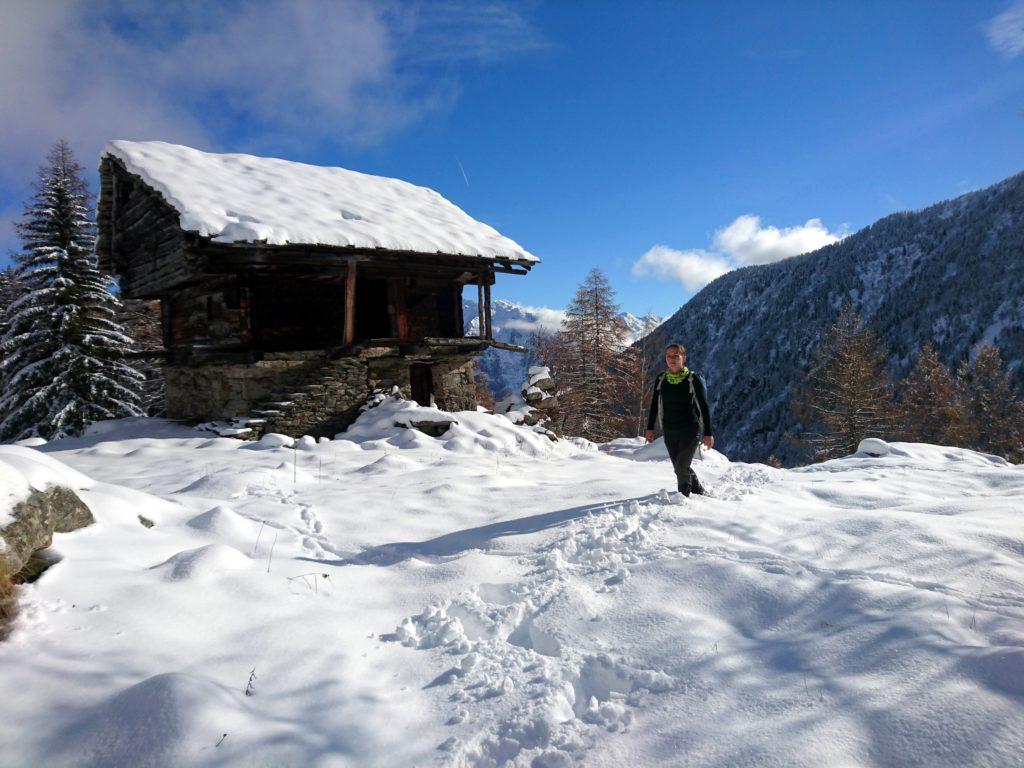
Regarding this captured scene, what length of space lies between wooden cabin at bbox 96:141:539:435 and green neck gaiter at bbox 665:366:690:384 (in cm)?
831

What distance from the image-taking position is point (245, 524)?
170 inches

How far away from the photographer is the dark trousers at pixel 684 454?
17.7 ft

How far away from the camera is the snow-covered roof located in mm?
10742

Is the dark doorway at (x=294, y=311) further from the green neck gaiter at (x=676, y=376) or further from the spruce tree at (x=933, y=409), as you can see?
the spruce tree at (x=933, y=409)

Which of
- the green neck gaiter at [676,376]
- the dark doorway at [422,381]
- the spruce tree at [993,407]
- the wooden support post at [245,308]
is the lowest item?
the spruce tree at [993,407]

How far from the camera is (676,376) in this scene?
5.58 metres

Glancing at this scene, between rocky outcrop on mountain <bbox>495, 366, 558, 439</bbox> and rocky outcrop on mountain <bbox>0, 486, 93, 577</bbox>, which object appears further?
rocky outcrop on mountain <bbox>495, 366, 558, 439</bbox>

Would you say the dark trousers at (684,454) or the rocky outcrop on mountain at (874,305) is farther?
the rocky outcrop on mountain at (874,305)

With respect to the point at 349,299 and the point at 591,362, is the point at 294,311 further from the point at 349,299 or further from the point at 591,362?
the point at 591,362

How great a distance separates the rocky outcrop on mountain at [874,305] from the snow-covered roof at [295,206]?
6670cm

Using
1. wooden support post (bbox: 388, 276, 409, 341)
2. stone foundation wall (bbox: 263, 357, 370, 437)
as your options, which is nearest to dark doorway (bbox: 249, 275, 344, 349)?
stone foundation wall (bbox: 263, 357, 370, 437)

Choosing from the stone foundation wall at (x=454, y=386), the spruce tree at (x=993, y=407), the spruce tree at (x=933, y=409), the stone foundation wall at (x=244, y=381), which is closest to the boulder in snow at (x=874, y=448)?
the stone foundation wall at (x=454, y=386)

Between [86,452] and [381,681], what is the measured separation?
30.9ft

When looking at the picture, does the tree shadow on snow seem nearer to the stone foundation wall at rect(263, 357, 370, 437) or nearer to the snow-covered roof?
the stone foundation wall at rect(263, 357, 370, 437)
